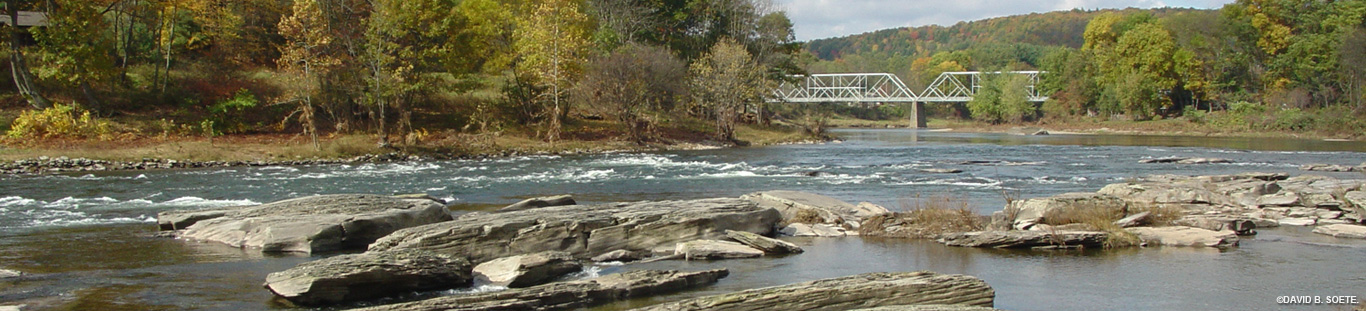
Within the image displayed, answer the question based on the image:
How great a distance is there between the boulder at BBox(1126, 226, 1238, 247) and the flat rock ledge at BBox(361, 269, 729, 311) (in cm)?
759

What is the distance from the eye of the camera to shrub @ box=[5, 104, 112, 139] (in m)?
35.8

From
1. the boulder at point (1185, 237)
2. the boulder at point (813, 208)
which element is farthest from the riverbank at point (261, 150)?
the boulder at point (1185, 237)

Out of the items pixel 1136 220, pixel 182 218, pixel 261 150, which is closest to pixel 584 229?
pixel 182 218

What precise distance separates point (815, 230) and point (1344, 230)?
28.6 feet

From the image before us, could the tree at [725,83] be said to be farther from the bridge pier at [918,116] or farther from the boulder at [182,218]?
the bridge pier at [918,116]

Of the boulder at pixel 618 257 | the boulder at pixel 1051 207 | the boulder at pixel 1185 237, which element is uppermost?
the boulder at pixel 1051 207

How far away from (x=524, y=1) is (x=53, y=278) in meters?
42.7

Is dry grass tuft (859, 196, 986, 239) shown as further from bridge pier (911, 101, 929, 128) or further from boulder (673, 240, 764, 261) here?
bridge pier (911, 101, 929, 128)

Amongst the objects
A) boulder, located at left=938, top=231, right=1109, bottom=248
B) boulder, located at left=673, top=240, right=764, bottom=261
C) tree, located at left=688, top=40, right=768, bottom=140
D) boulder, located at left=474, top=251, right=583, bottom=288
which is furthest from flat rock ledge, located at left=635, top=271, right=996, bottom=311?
tree, located at left=688, top=40, right=768, bottom=140

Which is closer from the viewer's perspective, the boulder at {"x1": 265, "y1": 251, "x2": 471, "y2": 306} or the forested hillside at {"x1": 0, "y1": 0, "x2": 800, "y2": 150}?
the boulder at {"x1": 265, "y1": 251, "x2": 471, "y2": 306}

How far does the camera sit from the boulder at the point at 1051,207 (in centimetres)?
1593

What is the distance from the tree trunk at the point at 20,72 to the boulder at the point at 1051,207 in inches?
1572

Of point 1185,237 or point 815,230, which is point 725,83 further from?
point 1185,237

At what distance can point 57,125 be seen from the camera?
36.3 m
